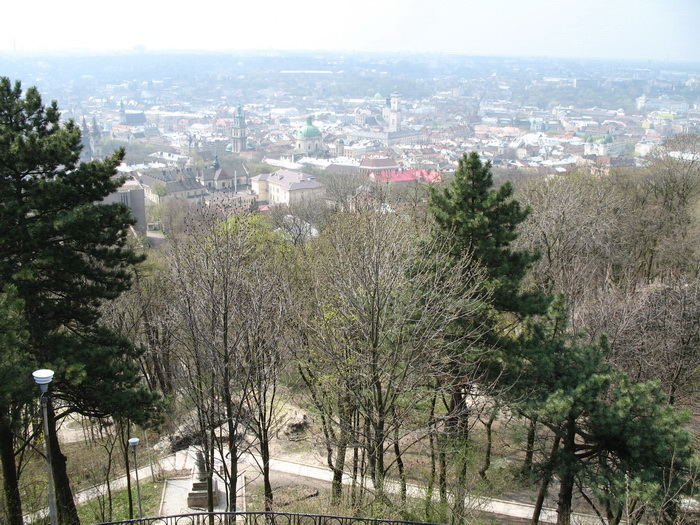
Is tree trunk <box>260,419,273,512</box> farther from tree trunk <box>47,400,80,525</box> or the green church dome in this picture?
the green church dome

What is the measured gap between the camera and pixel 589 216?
22.2 metres

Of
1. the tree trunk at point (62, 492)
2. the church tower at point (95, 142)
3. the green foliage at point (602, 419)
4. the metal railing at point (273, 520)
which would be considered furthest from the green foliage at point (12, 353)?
the church tower at point (95, 142)

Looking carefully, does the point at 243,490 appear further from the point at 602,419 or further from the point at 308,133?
the point at 308,133

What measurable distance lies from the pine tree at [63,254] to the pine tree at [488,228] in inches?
224

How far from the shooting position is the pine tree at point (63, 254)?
1023cm

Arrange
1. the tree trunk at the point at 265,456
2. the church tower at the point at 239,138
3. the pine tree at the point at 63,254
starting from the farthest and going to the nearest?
1. the church tower at the point at 239,138
2. the tree trunk at the point at 265,456
3. the pine tree at the point at 63,254

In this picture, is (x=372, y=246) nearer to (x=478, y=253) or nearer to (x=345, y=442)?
(x=478, y=253)

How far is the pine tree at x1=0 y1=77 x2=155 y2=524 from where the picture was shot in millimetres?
10234

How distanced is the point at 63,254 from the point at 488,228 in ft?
24.0

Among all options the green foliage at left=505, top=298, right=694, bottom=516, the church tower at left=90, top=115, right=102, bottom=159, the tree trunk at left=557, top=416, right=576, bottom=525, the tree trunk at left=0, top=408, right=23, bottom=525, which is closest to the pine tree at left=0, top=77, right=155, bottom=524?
the tree trunk at left=0, top=408, right=23, bottom=525

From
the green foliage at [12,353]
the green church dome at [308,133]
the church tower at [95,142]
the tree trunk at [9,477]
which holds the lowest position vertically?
the church tower at [95,142]

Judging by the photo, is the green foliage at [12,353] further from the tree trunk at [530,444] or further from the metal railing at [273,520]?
the tree trunk at [530,444]

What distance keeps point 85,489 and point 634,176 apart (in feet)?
86.4

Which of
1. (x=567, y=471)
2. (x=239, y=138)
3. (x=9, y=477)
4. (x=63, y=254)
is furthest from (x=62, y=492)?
(x=239, y=138)
